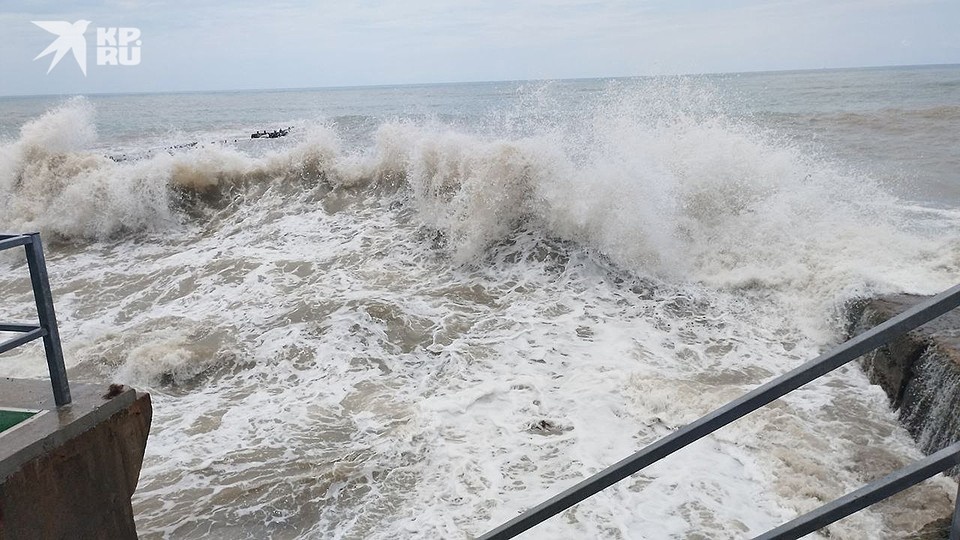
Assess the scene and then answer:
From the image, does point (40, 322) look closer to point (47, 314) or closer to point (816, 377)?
point (47, 314)

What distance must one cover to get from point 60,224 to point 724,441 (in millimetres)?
12516

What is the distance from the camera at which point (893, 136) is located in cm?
1795

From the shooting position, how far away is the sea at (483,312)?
4.15m

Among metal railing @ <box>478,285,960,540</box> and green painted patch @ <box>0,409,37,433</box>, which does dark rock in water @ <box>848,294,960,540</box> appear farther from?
green painted patch @ <box>0,409,37,433</box>

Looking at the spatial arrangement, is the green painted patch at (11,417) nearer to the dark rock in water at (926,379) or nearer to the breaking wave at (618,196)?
the dark rock in water at (926,379)

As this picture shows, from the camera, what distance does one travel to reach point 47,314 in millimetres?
2293

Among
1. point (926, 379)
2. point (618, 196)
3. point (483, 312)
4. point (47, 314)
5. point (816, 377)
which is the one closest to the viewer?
point (816, 377)

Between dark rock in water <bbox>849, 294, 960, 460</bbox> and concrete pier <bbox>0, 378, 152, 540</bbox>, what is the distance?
4.67 m

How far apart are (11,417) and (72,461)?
0.32 meters

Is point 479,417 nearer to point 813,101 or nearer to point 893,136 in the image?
point 893,136

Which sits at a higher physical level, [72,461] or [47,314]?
[47,314]

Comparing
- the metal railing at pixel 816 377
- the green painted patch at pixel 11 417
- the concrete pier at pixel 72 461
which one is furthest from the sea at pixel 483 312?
the metal railing at pixel 816 377

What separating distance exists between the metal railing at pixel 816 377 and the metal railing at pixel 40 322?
214cm

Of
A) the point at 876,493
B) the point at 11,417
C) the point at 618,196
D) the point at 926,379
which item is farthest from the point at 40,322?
the point at 618,196
